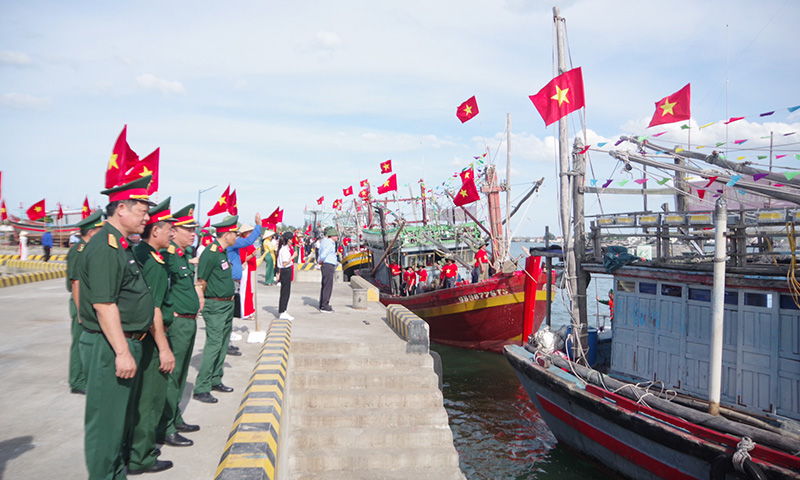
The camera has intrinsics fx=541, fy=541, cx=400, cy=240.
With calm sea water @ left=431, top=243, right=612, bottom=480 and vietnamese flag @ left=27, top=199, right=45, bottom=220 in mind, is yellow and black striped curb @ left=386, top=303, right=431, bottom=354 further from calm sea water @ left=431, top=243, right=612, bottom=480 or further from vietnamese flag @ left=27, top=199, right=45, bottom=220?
vietnamese flag @ left=27, top=199, right=45, bottom=220

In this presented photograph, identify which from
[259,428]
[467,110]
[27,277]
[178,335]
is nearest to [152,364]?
[178,335]

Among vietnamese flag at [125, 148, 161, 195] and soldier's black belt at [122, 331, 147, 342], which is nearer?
soldier's black belt at [122, 331, 147, 342]

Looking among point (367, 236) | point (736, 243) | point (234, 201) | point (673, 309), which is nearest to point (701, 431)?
point (673, 309)

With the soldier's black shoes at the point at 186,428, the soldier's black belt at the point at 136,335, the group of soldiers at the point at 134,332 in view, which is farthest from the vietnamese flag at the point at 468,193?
the soldier's black belt at the point at 136,335

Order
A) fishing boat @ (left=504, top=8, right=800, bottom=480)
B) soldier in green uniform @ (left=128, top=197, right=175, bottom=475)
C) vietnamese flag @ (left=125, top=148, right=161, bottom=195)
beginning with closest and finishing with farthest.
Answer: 1. soldier in green uniform @ (left=128, top=197, right=175, bottom=475)
2. vietnamese flag @ (left=125, top=148, right=161, bottom=195)
3. fishing boat @ (left=504, top=8, right=800, bottom=480)

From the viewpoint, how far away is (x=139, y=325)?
3.75 meters

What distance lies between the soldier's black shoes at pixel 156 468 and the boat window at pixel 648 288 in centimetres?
760

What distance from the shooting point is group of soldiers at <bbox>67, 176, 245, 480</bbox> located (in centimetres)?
347

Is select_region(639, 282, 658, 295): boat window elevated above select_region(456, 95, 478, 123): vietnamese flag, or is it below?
below

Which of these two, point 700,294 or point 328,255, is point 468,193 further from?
point 700,294

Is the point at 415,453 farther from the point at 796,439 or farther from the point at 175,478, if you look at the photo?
the point at 796,439

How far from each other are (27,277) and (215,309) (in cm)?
1596

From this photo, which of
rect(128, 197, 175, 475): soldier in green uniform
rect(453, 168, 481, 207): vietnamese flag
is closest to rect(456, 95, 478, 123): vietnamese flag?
rect(453, 168, 481, 207): vietnamese flag

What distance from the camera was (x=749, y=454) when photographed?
6188 millimetres
